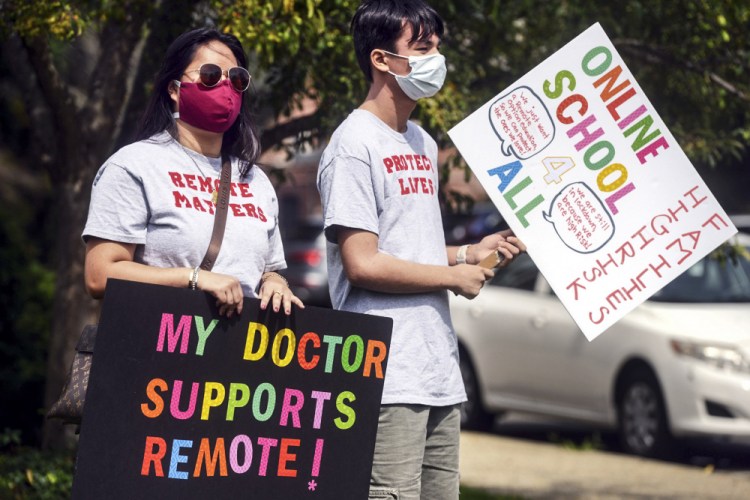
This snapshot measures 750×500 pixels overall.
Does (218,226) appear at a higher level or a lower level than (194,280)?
higher

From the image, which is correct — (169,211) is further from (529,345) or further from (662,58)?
(529,345)

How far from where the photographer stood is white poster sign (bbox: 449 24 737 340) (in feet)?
12.6

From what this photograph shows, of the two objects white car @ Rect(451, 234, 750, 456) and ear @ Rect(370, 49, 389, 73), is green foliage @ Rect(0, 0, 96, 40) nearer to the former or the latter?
ear @ Rect(370, 49, 389, 73)

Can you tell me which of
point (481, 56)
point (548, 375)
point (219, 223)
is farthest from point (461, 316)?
point (219, 223)

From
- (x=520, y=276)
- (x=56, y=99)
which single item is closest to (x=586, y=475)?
(x=520, y=276)

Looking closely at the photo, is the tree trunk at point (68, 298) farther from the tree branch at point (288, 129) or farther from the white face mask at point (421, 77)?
the white face mask at point (421, 77)

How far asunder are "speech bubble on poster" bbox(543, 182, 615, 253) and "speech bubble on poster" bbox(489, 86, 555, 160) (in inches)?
6.4

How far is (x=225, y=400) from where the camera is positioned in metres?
3.21

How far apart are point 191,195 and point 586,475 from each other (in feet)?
18.3

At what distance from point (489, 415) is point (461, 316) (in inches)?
32.6

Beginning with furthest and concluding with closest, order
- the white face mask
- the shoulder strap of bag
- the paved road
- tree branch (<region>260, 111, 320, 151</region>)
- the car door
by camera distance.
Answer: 1. the car door
2. the paved road
3. tree branch (<region>260, 111, 320, 151</region>)
4. the white face mask
5. the shoulder strap of bag

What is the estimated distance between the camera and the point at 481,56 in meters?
6.78

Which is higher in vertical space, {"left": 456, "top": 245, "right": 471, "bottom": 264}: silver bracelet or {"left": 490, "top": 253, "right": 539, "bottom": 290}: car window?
{"left": 490, "top": 253, "right": 539, "bottom": 290}: car window

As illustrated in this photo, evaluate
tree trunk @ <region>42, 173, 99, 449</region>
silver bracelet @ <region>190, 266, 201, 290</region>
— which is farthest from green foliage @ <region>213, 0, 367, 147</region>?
silver bracelet @ <region>190, 266, 201, 290</region>
